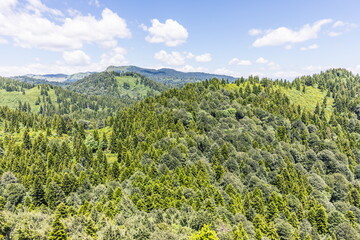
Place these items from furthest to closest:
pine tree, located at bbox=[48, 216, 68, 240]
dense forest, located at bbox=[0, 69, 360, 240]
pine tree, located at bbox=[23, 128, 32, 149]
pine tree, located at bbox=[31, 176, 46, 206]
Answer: pine tree, located at bbox=[23, 128, 32, 149] → pine tree, located at bbox=[31, 176, 46, 206] → dense forest, located at bbox=[0, 69, 360, 240] → pine tree, located at bbox=[48, 216, 68, 240]

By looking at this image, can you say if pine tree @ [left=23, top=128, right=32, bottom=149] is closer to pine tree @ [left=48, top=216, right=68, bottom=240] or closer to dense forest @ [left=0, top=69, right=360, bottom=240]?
dense forest @ [left=0, top=69, right=360, bottom=240]

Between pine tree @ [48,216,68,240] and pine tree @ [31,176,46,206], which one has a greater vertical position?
pine tree @ [48,216,68,240]

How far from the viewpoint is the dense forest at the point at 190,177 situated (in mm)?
55500

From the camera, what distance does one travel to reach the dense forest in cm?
5550

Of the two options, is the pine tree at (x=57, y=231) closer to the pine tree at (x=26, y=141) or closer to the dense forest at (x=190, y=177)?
the dense forest at (x=190, y=177)

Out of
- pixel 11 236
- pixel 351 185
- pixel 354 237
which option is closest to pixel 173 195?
pixel 11 236

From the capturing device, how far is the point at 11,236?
137 ft

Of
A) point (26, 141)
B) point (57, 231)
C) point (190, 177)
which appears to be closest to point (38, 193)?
point (57, 231)

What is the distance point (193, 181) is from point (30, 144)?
3997 inches

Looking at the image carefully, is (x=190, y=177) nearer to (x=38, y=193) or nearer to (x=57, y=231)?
(x=57, y=231)

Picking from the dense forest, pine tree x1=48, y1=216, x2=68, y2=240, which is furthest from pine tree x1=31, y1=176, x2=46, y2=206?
pine tree x1=48, y1=216, x2=68, y2=240

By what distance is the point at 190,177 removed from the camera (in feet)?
262

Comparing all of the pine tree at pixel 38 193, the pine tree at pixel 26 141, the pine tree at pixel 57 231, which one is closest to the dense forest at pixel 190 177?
the pine tree at pixel 57 231

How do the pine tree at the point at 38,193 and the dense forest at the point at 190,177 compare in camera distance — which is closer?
the dense forest at the point at 190,177
